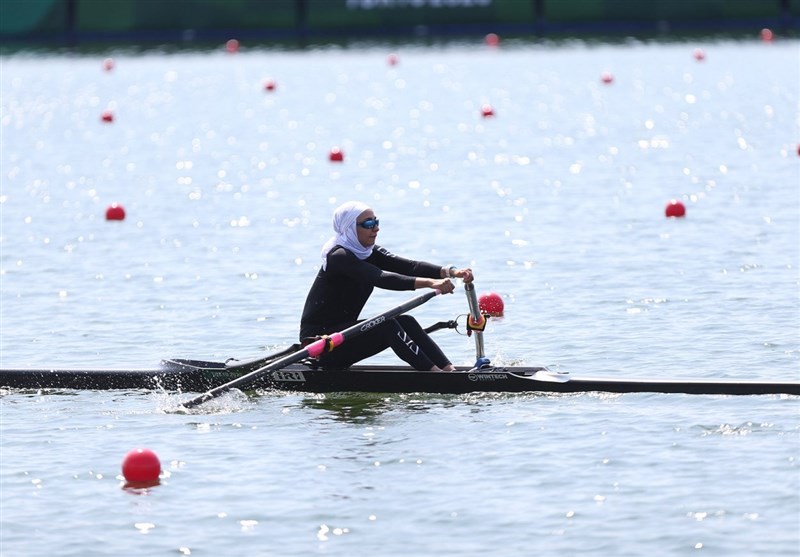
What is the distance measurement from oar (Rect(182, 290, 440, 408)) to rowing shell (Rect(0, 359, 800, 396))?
0.40 m

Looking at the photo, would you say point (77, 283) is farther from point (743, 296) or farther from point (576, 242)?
point (743, 296)

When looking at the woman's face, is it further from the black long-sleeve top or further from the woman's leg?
the woman's leg

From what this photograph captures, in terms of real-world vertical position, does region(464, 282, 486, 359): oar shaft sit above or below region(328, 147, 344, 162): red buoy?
below

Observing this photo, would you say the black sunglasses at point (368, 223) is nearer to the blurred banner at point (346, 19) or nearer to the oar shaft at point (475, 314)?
the oar shaft at point (475, 314)

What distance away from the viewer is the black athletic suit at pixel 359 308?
45.4ft

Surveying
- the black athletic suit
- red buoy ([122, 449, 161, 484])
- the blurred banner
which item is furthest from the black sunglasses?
the blurred banner

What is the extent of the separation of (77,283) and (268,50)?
36.6 metres

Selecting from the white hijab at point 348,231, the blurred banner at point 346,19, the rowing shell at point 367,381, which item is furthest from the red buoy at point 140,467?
the blurred banner at point 346,19

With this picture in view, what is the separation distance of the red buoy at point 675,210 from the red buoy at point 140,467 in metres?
13.9

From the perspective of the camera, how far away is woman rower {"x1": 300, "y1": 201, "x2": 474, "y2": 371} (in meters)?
13.8

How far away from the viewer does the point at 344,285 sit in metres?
14.1

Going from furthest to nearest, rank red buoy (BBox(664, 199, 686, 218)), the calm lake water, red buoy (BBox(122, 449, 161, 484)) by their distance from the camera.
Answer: red buoy (BBox(664, 199, 686, 218)) → red buoy (BBox(122, 449, 161, 484)) → the calm lake water

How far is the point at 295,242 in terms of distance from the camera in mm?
23203

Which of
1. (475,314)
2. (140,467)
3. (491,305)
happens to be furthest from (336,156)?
(140,467)
